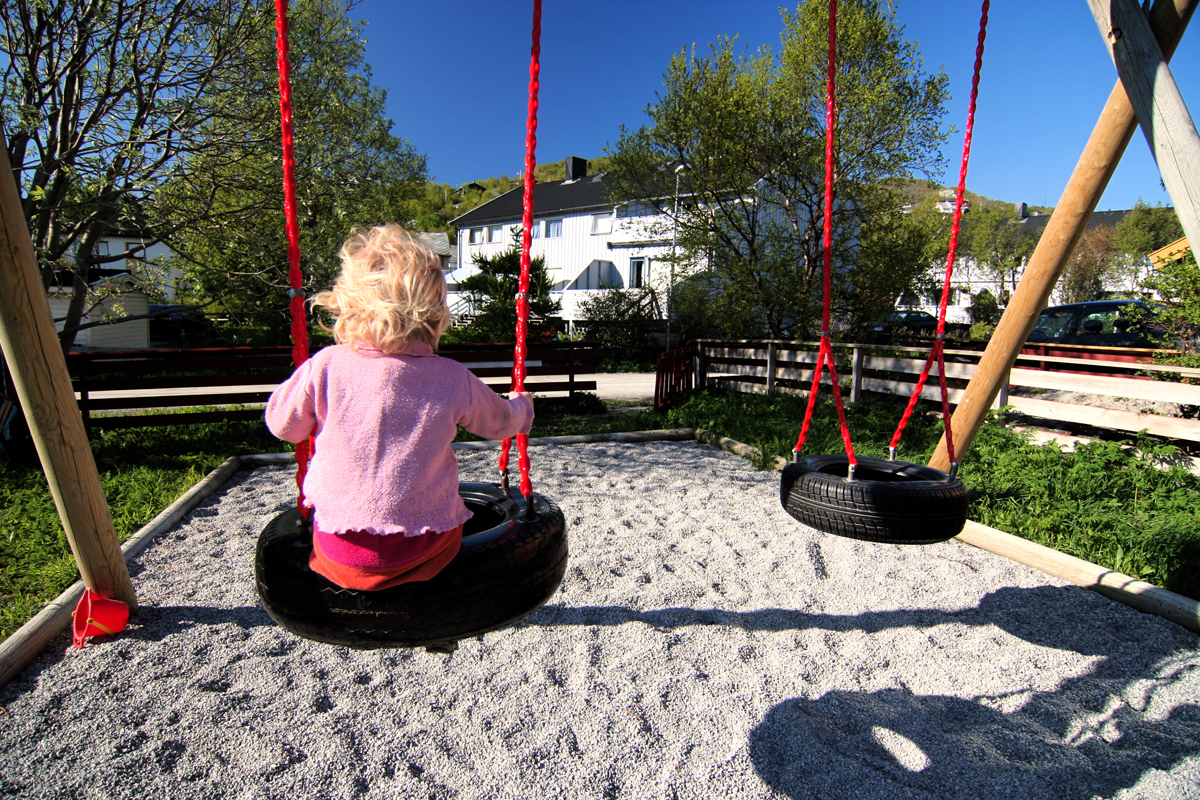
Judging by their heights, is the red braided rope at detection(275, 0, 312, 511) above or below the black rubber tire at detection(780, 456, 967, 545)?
above

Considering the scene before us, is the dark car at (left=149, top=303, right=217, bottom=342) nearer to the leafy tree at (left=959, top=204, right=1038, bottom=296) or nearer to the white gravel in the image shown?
the white gravel

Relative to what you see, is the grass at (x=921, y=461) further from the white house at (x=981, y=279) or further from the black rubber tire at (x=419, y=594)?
the white house at (x=981, y=279)

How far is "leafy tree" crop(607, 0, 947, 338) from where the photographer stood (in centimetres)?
1094

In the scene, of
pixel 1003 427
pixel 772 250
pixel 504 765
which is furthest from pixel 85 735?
pixel 772 250

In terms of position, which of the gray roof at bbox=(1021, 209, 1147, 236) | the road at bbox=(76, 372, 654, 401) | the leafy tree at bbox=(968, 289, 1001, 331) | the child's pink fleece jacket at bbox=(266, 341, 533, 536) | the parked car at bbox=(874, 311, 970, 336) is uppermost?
the gray roof at bbox=(1021, 209, 1147, 236)

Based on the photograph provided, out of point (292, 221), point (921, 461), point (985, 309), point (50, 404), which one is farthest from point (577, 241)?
point (292, 221)

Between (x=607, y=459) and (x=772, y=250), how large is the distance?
7201 millimetres

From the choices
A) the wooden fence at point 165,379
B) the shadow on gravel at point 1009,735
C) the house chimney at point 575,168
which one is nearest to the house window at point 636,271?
the house chimney at point 575,168

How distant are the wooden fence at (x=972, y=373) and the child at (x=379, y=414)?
604 centimetres

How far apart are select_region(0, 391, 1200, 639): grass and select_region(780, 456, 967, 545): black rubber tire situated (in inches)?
74.5

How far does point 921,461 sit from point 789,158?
749 centimetres

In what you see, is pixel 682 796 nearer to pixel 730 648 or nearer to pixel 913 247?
pixel 730 648

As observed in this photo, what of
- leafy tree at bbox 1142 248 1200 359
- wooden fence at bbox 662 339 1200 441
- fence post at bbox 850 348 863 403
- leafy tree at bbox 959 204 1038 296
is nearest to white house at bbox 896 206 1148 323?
leafy tree at bbox 959 204 1038 296

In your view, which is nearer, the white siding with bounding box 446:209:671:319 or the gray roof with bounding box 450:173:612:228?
the white siding with bounding box 446:209:671:319
